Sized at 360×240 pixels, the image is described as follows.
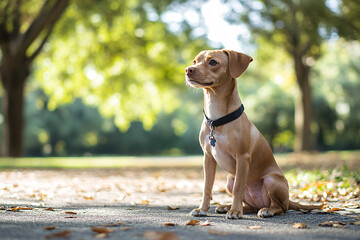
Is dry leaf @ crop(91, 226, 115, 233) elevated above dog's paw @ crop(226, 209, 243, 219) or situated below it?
above

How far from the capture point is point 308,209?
4965 millimetres

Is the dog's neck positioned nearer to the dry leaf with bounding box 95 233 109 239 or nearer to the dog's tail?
the dog's tail

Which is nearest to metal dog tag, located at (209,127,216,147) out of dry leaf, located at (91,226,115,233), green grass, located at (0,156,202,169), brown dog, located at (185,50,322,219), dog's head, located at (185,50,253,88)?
brown dog, located at (185,50,322,219)

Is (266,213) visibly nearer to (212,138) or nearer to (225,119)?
(212,138)

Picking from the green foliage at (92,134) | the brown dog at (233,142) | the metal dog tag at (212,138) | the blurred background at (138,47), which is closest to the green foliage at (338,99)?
the blurred background at (138,47)

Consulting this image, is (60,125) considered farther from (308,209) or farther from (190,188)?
(308,209)

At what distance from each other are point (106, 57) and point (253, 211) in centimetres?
1581

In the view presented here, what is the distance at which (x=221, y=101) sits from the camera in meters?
4.60

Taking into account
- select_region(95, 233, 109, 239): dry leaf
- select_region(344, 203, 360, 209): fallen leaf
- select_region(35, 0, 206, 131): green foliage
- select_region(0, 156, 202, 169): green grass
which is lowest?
select_region(0, 156, 202, 169): green grass

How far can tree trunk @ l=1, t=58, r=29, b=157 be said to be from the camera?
16609mm

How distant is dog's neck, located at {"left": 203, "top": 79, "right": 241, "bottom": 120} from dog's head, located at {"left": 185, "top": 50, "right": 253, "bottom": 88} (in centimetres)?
10

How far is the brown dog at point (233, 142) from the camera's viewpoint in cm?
450

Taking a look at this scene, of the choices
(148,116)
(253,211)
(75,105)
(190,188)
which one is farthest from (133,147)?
(253,211)

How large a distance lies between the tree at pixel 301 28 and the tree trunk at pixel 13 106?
31.6 feet
